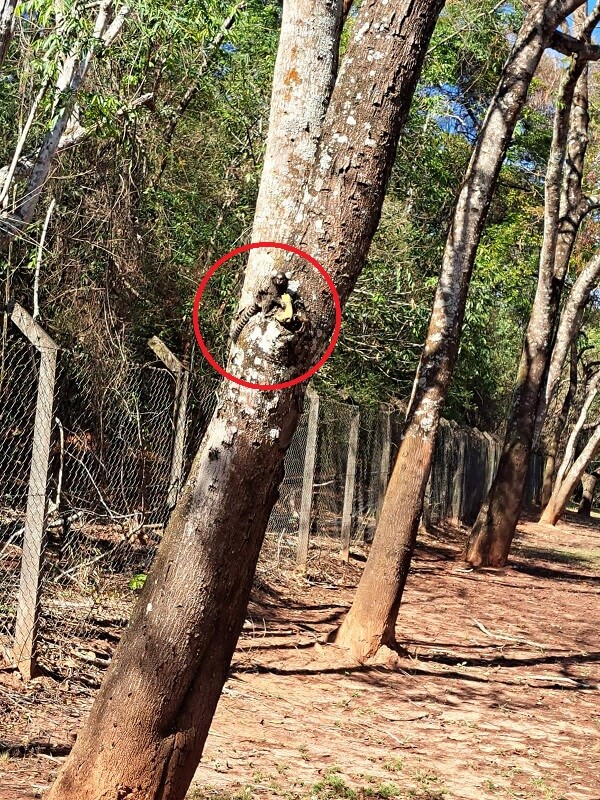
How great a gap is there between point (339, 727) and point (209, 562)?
2943mm

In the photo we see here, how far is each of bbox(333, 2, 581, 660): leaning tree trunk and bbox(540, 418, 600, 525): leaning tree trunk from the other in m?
16.4

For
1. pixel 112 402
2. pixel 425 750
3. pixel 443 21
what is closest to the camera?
pixel 425 750

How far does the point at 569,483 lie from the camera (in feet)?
84.3

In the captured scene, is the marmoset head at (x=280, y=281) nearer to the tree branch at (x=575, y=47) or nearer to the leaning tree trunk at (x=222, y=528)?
the leaning tree trunk at (x=222, y=528)

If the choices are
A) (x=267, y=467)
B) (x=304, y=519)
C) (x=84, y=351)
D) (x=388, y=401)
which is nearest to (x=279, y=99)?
(x=267, y=467)

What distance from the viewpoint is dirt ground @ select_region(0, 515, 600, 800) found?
524 centimetres

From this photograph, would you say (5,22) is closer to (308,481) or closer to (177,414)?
(177,414)

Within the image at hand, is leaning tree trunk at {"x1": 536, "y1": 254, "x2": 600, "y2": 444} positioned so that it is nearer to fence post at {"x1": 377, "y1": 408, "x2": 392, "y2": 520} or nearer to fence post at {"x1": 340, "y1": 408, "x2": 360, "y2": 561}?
fence post at {"x1": 377, "y1": 408, "x2": 392, "y2": 520}

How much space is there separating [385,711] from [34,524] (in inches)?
107

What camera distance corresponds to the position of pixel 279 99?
14.4 feet

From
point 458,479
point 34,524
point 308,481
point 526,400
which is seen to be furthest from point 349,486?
point 458,479

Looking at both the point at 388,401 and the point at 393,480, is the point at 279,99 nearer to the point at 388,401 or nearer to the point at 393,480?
the point at 393,480

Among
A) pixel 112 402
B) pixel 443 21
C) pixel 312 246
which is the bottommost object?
pixel 112 402

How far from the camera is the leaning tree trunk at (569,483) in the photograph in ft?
81.8
